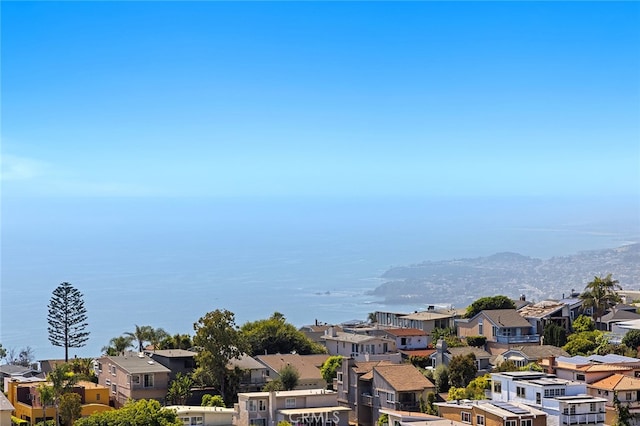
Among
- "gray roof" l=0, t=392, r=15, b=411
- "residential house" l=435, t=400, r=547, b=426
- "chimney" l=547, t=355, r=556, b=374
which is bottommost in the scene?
"residential house" l=435, t=400, r=547, b=426

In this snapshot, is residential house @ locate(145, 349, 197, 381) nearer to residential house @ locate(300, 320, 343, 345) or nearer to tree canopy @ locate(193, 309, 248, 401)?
tree canopy @ locate(193, 309, 248, 401)

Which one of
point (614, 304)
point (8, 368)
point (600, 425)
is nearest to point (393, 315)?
point (614, 304)

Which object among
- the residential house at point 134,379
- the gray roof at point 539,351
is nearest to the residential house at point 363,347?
the gray roof at point 539,351

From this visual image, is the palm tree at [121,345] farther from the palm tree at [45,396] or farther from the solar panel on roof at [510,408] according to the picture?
the solar panel on roof at [510,408]

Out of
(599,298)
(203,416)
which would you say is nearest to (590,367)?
(203,416)

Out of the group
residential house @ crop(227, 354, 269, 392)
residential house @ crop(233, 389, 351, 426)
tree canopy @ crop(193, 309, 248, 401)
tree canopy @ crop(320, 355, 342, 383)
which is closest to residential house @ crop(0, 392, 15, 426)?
residential house @ crop(233, 389, 351, 426)

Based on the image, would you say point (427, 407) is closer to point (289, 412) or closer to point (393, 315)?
point (289, 412)
